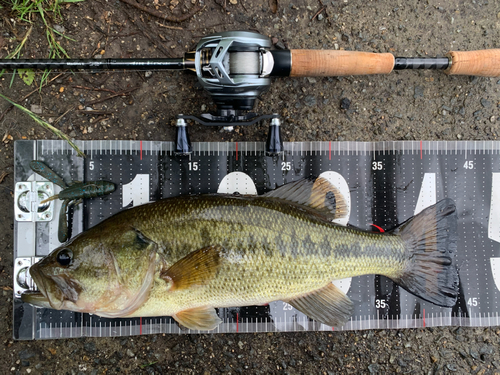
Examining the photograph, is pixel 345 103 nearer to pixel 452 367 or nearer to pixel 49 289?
pixel 452 367

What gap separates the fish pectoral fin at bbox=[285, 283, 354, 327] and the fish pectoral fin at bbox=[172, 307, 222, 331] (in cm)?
61

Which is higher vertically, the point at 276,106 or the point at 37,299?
the point at 276,106

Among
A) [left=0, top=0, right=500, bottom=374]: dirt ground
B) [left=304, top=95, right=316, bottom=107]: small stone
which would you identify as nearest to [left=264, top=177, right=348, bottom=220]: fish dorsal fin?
[left=0, top=0, right=500, bottom=374]: dirt ground

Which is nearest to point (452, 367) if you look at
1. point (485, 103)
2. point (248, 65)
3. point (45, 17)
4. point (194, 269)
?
point (485, 103)

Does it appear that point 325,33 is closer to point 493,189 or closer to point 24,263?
point 493,189

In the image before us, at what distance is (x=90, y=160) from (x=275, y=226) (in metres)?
1.79

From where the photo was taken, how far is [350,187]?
10.2 ft

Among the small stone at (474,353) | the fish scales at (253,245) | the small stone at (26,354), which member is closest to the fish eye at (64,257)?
the fish scales at (253,245)

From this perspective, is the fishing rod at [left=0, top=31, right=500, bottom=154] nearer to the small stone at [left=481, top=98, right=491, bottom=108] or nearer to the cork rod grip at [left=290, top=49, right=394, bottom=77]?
the cork rod grip at [left=290, top=49, right=394, bottom=77]

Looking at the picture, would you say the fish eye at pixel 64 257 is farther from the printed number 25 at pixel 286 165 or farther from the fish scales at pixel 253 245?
the printed number 25 at pixel 286 165

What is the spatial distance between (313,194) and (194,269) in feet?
3.62

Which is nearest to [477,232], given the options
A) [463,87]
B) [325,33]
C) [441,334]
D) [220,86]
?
[441,334]

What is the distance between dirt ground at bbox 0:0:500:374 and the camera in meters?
3.00

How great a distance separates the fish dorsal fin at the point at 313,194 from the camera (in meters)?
2.66
